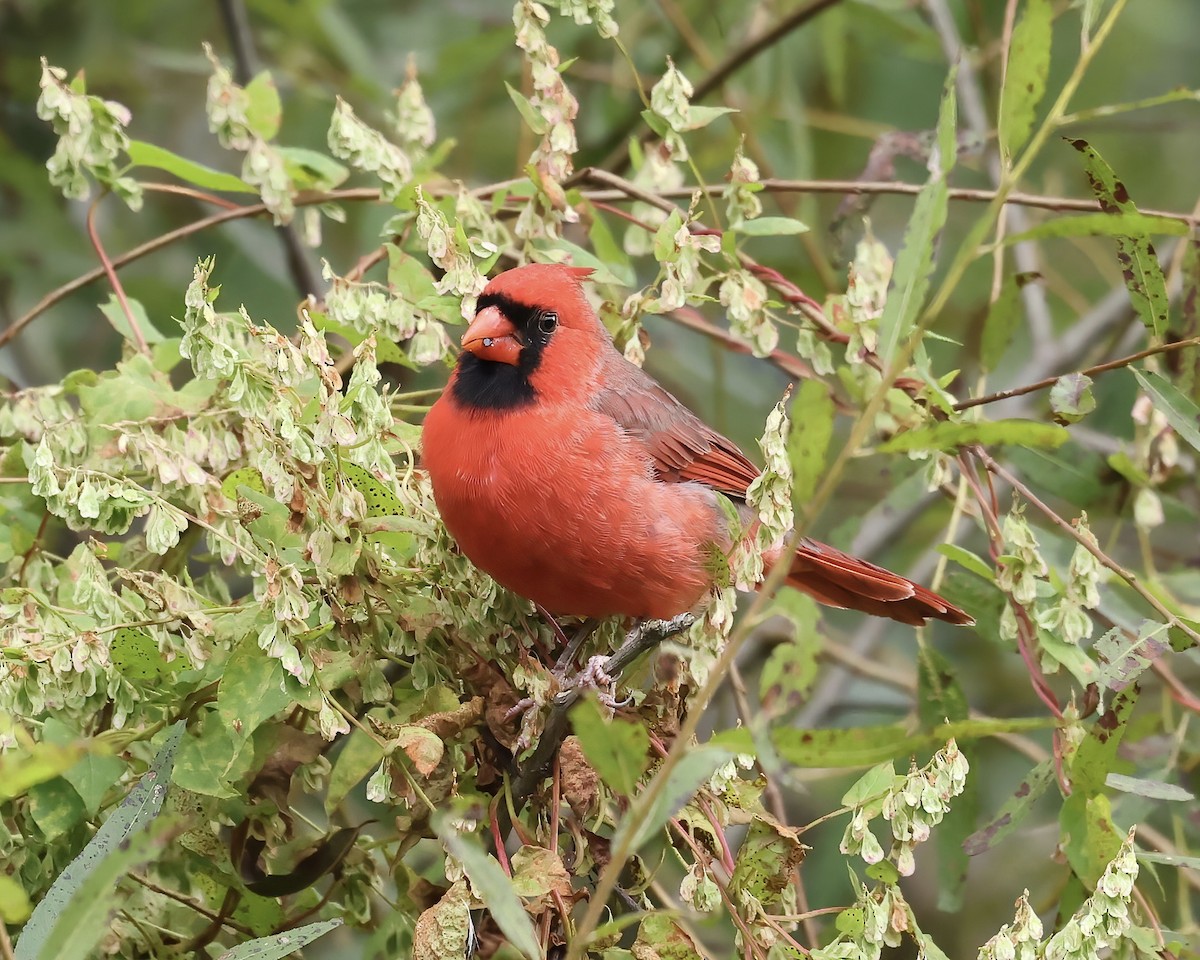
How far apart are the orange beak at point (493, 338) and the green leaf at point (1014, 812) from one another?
3.11 ft

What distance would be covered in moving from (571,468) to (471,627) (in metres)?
0.44

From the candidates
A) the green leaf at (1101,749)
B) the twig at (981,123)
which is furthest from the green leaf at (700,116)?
the twig at (981,123)

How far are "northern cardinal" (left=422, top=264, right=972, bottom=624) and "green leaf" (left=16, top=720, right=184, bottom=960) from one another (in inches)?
19.0

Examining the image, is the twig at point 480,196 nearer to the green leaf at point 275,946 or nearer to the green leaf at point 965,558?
the green leaf at point 965,558

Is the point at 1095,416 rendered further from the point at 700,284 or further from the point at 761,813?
the point at 761,813

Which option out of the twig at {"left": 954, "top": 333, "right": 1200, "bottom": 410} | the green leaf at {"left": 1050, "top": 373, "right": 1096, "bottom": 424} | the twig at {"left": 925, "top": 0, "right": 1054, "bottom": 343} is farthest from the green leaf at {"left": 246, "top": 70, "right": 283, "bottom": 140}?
the twig at {"left": 925, "top": 0, "right": 1054, "bottom": 343}

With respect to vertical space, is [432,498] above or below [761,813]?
above

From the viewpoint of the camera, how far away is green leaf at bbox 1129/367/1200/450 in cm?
194

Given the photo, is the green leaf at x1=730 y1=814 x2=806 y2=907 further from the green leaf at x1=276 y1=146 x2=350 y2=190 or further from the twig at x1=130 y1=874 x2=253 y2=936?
the green leaf at x1=276 y1=146 x2=350 y2=190

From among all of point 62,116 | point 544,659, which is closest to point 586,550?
point 544,659

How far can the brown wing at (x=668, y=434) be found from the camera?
7.98ft

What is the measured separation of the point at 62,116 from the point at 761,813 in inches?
51.0

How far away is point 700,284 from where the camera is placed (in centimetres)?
216

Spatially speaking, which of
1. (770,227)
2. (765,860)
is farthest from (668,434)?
(765,860)
